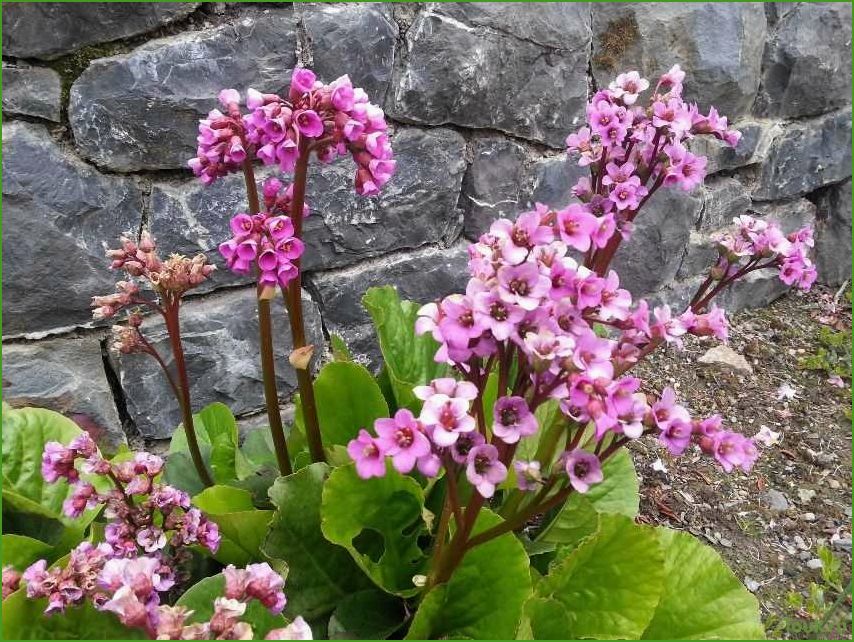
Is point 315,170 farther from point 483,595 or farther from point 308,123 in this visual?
point 483,595

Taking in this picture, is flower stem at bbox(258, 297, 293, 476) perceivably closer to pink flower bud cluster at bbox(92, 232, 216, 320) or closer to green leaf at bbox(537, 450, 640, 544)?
pink flower bud cluster at bbox(92, 232, 216, 320)

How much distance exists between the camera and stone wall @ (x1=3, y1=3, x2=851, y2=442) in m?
1.32

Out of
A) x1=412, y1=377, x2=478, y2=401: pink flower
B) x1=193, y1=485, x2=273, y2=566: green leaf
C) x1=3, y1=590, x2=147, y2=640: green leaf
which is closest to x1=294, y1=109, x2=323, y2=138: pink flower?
x1=412, y1=377, x2=478, y2=401: pink flower

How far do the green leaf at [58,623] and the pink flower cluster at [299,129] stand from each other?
61cm

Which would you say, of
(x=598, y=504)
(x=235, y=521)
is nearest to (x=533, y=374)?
(x=235, y=521)

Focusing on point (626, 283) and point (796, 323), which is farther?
point (796, 323)

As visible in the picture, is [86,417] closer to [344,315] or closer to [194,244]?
[194,244]

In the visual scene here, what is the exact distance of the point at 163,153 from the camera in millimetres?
1413

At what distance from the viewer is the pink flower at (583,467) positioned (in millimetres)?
775

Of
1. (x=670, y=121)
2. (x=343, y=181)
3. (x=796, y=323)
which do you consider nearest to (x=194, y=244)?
(x=343, y=181)

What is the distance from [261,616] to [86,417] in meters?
0.81

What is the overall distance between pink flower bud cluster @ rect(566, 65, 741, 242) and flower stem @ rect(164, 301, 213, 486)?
0.68 m

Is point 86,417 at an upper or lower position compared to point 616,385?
lower

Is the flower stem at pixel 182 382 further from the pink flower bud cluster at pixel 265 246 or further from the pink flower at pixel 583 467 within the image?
the pink flower at pixel 583 467
